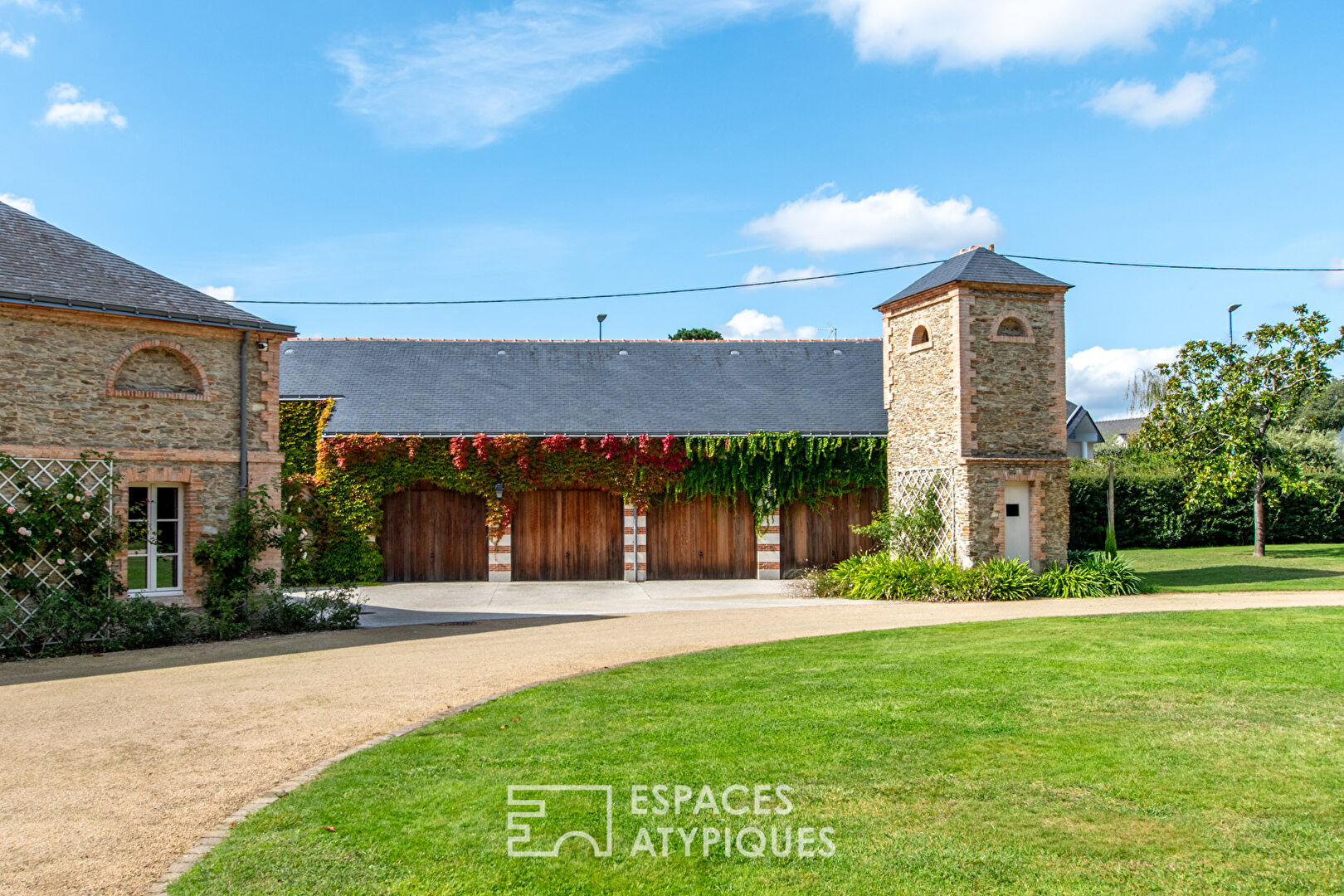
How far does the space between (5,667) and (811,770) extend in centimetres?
901

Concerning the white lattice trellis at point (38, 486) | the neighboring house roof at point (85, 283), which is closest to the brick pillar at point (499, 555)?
the neighboring house roof at point (85, 283)

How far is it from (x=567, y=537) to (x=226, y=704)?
12.4 metres

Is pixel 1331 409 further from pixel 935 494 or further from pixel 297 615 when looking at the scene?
pixel 297 615

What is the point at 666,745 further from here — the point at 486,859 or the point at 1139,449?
the point at 1139,449

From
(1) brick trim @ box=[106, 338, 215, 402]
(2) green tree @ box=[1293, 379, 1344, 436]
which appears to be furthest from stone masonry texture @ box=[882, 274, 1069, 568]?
(2) green tree @ box=[1293, 379, 1344, 436]

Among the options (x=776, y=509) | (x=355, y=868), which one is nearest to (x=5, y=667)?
(x=355, y=868)

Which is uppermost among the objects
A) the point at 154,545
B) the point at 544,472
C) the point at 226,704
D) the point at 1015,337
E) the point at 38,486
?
the point at 1015,337

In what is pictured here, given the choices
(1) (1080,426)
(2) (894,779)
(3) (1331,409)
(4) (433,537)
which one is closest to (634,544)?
(4) (433,537)

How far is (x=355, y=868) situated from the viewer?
442 centimetres

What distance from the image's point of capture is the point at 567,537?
20234 mm

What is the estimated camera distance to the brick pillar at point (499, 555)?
19.8 m

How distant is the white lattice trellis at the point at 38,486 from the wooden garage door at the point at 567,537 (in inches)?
363

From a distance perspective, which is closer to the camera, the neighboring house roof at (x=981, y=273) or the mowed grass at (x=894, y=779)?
the mowed grass at (x=894, y=779)

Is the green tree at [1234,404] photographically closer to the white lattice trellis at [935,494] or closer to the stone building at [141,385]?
the white lattice trellis at [935,494]
